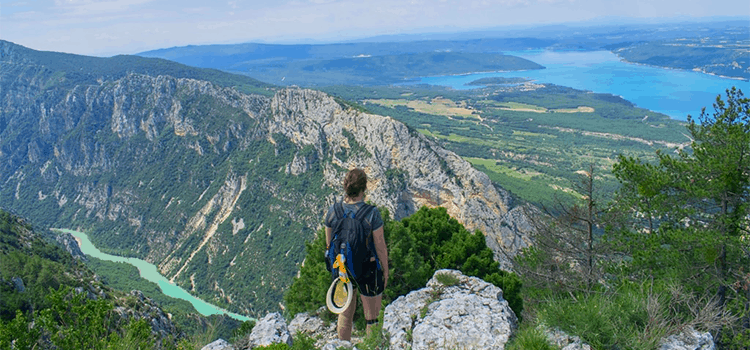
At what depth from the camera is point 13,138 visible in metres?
135

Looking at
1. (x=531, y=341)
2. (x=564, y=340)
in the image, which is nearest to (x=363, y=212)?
(x=531, y=341)

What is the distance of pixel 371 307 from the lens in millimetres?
8688

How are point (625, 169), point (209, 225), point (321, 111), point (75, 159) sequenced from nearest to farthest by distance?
point (625, 169)
point (321, 111)
point (209, 225)
point (75, 159)

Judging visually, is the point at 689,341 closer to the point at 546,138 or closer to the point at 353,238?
the point at 353,238

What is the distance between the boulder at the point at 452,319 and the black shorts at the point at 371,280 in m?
0.94

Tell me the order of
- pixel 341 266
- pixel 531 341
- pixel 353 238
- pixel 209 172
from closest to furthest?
pixel 531 341 → pixel 353 238 → pixel 341 266 → pixel 209 172

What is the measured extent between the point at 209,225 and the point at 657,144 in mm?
126082

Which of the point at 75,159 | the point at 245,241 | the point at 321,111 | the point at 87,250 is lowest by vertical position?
the point at 87,250

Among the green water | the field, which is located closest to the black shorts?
the green water

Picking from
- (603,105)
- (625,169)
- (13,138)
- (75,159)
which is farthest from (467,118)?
(625,169)

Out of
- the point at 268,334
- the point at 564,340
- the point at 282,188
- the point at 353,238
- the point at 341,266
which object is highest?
the point at 353,238

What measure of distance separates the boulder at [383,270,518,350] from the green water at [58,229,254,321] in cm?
5653

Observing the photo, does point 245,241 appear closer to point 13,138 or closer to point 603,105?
point 13,138

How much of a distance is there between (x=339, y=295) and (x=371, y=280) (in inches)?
27.1
